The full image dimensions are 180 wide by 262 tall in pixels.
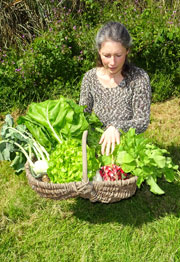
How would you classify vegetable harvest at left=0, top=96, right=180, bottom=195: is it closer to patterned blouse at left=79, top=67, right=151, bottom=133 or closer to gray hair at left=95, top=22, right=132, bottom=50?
patterned blouse at left=79, top=67, right=151, bottom=133

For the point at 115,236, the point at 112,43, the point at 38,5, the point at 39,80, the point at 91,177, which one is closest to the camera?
the point at 91,177

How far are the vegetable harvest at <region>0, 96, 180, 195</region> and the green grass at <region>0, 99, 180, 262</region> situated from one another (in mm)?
510

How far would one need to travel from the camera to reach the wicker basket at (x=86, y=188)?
6.29 ft

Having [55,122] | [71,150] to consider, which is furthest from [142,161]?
[55,122]

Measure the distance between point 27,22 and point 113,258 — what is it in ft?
14.3

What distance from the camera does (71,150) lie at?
2.17m

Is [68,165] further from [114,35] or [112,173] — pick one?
[114,35]

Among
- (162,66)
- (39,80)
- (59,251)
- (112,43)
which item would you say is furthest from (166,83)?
(59,251)

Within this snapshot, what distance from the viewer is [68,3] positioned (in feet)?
17.5

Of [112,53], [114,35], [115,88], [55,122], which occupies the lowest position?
[55,122]

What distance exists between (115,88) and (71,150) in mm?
1006

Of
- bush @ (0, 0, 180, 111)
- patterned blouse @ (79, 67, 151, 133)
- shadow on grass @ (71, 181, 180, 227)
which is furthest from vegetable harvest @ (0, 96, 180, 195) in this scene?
bush @ (0, 0, 180, 111)

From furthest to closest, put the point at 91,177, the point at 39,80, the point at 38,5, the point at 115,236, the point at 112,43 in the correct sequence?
the point at 38,5 → the point at 39,80 → the point at 115,236 → the point at 112,43 → the point at 91,177

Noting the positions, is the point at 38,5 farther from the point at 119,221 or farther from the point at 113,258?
the point at 113,258
